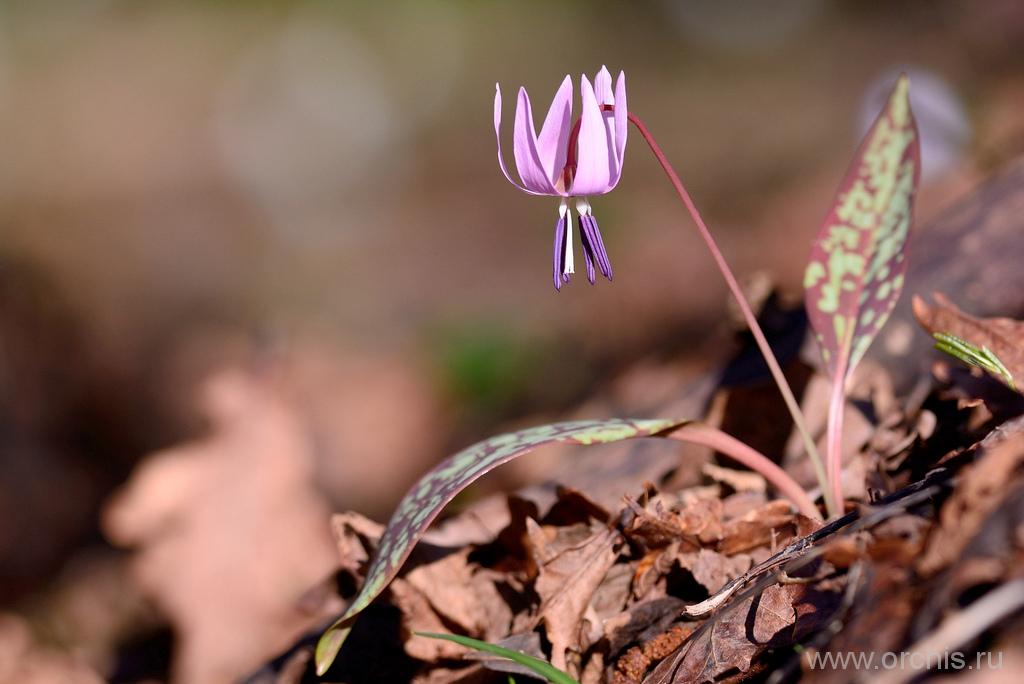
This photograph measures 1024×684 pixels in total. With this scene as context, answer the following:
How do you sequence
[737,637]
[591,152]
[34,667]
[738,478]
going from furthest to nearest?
[34,667], [738,478], [591,152], [737,637]

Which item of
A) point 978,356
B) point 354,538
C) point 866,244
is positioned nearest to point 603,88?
point 866,244

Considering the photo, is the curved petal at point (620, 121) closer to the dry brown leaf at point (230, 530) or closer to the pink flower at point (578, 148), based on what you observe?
the pink flower at point (578, 148)

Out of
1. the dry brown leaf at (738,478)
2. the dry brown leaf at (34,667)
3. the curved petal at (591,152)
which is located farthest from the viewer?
the dry brown leaf at (34,667)

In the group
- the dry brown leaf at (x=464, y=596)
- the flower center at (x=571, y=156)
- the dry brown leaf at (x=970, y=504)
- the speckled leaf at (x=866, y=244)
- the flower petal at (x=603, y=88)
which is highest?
the flower petal at (x=603, y=88)

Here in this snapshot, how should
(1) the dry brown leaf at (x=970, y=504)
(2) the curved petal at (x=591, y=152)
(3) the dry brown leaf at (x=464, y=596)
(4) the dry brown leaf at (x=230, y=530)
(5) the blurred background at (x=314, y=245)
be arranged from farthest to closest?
(5) the blurred background at (x=314, y=245) < (4) the dry brown leaf at (x=230, y=530) < (3) the dry brown leaf at (x=464, y=596) < (2) the curved petal at (x=591, y=152) < (1) the dry brown leaf at (x=970, y=504)

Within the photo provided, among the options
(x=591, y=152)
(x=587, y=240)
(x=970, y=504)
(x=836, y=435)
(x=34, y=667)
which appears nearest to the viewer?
(x=970, y=504)

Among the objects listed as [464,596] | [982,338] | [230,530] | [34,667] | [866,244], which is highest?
[866,244]

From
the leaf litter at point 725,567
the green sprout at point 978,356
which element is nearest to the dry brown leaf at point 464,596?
the leaf litter at point 725,567

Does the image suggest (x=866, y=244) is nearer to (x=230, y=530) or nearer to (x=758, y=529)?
(x=758, y=529)
